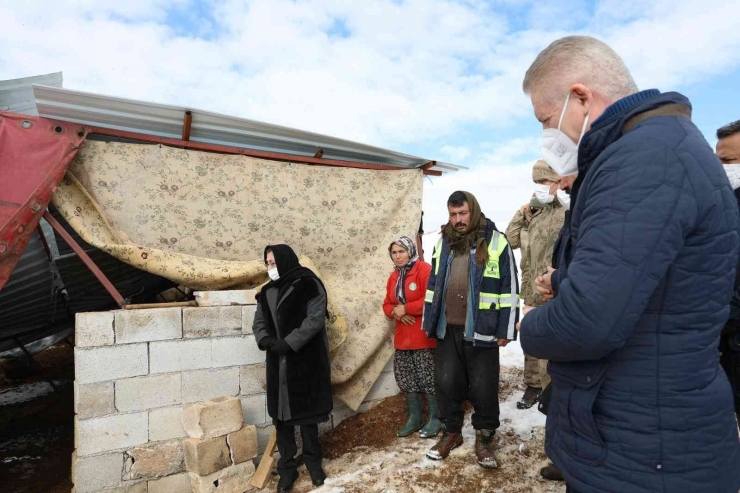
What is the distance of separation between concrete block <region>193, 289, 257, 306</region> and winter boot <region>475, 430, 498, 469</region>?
2.30 meters

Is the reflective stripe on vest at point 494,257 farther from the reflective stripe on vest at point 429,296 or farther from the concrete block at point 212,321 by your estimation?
the concrete block at point 212,321

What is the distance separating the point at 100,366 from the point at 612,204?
380cm

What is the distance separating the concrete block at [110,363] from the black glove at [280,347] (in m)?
1.11

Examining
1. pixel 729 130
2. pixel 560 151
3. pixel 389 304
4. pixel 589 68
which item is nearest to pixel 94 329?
pixel 389 304

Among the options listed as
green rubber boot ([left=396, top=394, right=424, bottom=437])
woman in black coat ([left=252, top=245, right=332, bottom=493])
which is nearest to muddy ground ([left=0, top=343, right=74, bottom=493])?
woman in black coat ([left=252, top=245, right=332, bottom=493])

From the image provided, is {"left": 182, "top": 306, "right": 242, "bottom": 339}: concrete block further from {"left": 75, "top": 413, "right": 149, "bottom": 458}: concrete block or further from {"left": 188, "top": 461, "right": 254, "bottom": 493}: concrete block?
{"left": 188, "top": 461, "right": 254, "bottom": 493}: concrete block

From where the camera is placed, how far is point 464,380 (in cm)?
367

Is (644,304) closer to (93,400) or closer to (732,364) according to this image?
(732,364)

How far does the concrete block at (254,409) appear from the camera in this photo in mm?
4020

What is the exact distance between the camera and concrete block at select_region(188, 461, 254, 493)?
3418 mm

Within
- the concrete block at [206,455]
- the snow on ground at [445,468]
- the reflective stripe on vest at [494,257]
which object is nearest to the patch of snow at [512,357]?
the snow on ground at [445,468]

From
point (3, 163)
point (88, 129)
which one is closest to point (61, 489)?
point (3, 163)

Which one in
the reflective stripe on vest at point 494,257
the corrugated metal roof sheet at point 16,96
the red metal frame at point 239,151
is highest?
the corrugated metal roof sheet at point 16,96

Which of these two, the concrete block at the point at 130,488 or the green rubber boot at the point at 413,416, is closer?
the concrete block at the point at 130,488
